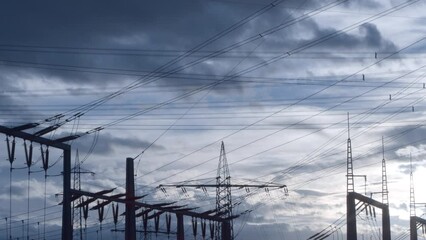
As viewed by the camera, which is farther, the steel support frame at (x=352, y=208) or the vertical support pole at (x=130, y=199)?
the steel support frame at (x=352, y=208)

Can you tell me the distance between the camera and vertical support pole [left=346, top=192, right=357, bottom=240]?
83875 millimetres

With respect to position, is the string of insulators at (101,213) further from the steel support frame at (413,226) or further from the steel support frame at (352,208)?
the steel support frame at (413,226)

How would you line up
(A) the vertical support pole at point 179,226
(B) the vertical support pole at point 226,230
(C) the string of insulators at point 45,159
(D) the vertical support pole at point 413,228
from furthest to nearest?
(D) the vertical support pole at point 413,228
(B) the vertical support pole at point 226,230
(A) the vertical support pole at point 179,226
(C) the string of insulators at point 45,159

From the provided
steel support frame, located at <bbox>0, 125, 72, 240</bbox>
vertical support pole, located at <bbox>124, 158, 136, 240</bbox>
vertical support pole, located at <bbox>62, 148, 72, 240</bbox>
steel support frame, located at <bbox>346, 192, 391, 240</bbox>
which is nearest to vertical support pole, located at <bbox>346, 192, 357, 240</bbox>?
steel support frame, located at <bbox>346, 192, 391, 240</bbox>

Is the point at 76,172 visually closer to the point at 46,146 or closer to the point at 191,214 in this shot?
the point at 191,214

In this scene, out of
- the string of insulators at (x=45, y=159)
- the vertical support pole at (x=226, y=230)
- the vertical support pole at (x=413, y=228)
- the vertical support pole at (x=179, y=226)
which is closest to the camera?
the string of insulators at (x=45, y=159)

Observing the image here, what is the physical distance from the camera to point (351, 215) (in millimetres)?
85250

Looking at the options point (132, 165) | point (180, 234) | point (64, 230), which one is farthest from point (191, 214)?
point (64, 230)

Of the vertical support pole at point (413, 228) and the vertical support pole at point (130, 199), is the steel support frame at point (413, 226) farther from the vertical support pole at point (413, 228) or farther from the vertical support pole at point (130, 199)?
the vertical support pole at point (130, 199)

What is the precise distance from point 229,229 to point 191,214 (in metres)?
11.4

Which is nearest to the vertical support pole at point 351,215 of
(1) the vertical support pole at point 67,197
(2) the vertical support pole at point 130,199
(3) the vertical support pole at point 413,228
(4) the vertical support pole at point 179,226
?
(4) the vertical support pole at point 179,226

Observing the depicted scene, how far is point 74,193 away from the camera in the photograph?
68.6 metres

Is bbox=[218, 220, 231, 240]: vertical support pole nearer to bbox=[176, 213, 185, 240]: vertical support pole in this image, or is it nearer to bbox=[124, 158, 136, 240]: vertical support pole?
bbox=[176, 213, 185, 240]: vertical support pole

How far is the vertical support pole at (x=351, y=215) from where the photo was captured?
83875 millimetres
